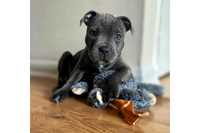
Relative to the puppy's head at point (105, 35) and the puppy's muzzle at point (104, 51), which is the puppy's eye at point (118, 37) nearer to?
the puppy's head at point (105, 35)

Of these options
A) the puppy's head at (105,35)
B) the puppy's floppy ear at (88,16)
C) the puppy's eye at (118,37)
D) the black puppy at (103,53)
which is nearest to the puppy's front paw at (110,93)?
the black puppy at (103,53)

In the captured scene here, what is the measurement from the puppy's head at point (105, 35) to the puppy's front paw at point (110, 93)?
16cm

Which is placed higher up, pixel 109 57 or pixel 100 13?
pixel 100 13

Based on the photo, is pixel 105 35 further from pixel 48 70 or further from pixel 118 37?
pixel 48 70

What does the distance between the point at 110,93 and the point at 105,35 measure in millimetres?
340

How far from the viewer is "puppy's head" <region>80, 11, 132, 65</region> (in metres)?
1.02

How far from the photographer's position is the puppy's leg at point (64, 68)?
4.19 ft

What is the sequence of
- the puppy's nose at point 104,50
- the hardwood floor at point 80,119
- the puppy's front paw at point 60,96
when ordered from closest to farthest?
the hardwood floor at point 80,119 → the puppy's nose at point 104,50 → the puppy's front paw at point 60,96

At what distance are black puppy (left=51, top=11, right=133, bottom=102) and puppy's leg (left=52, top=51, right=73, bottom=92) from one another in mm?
14

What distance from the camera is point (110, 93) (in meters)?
1.07
